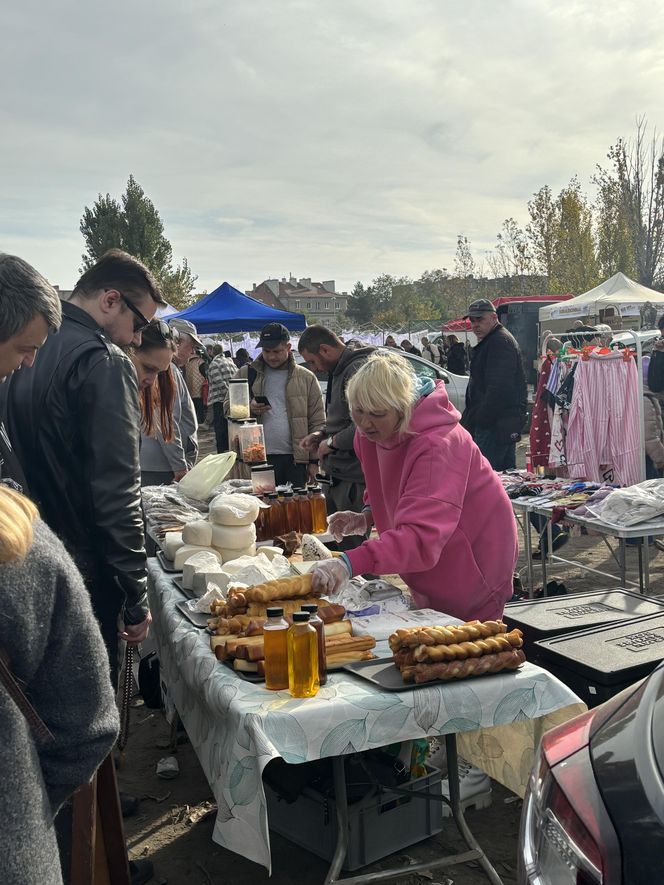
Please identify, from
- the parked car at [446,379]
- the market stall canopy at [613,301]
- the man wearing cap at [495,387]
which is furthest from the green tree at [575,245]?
the man wearing cap at [495,387]

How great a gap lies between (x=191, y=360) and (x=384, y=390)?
13.3 m

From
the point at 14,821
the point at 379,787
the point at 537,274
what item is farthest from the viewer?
the point at 537,274

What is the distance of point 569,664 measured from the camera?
115 inches

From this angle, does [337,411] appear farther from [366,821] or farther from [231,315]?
[231,315]

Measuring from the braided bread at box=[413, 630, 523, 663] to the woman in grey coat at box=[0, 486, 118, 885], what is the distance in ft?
3.34

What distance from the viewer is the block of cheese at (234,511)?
349 cm

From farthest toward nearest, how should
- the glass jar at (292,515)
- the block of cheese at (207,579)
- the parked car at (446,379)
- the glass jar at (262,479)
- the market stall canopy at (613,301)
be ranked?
1. the market stall canopy at (613,301)
2. the parked car at (446,379)
3. the glass jar at (262,479)
4. the glass jar at (292,515)
5. the block of cheese at (207,579)

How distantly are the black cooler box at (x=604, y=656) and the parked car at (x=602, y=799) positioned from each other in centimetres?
110

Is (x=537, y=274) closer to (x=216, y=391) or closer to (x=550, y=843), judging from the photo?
(x=216, y=391)

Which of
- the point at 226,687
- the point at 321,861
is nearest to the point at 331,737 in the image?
the point at 226,687

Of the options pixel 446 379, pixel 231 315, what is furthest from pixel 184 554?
pixel 231 315

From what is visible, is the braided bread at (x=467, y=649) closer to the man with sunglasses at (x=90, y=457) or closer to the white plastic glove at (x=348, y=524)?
the man with sunglasses at (x=90, y=457)

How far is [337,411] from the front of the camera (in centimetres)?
552

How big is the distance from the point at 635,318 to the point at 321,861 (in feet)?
67.3
